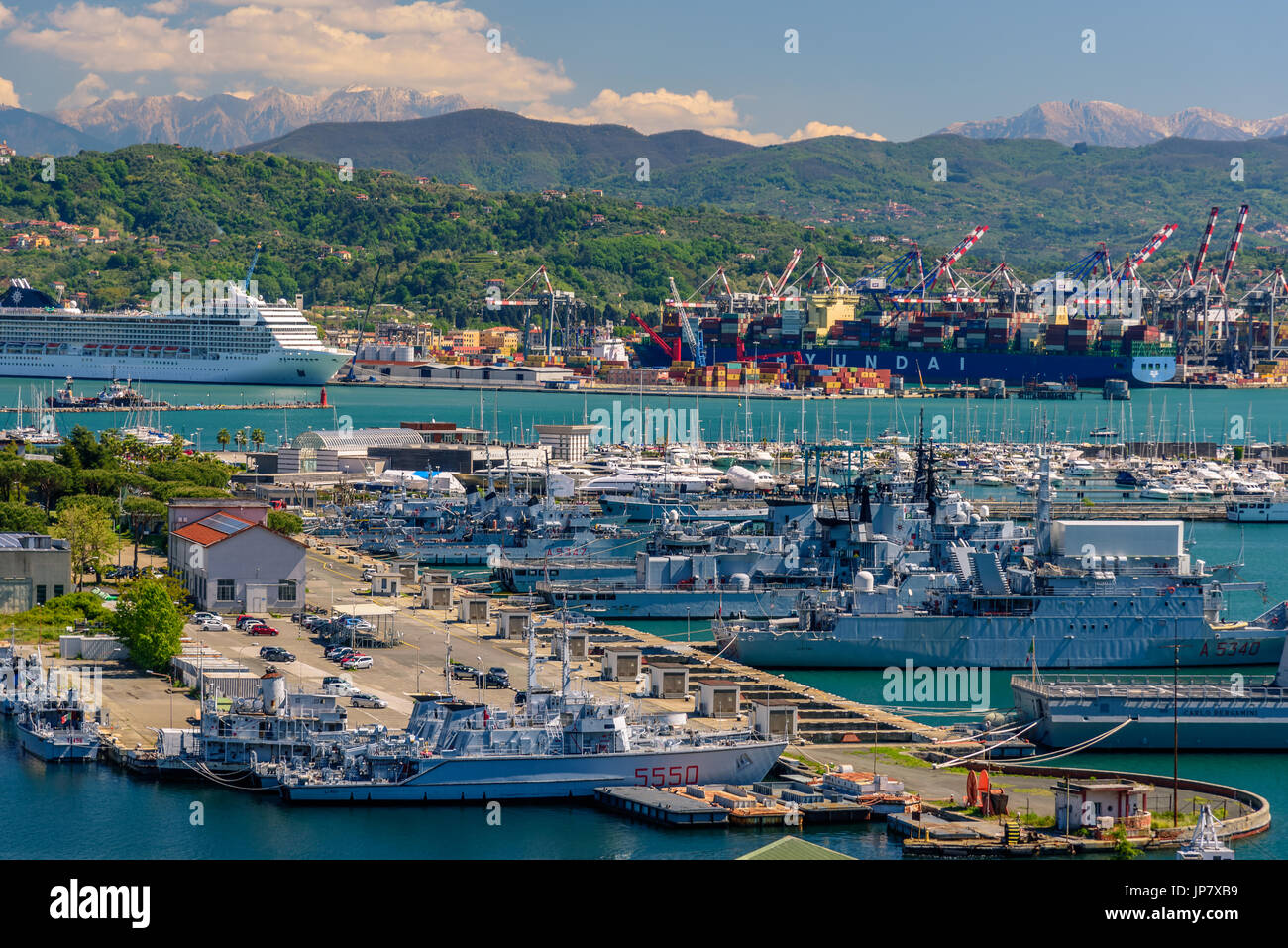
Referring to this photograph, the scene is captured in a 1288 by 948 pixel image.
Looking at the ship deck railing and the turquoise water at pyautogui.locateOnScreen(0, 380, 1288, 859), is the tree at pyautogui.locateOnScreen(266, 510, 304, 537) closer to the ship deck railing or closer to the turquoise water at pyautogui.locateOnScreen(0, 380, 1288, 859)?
the turquoise water at pyautogui.locateOnScreen(0, 380, 1288, 859)

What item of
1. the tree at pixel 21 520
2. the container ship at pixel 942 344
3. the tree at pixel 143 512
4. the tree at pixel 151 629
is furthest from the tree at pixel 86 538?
the container ship at pixel 942 344

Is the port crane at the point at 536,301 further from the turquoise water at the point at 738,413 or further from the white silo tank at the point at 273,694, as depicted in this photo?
the white silo tank at the point at 273,694

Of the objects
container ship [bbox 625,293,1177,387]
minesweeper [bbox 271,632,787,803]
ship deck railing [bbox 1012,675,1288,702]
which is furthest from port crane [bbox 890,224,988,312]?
minesweeper [bbox 271,632,787,803]

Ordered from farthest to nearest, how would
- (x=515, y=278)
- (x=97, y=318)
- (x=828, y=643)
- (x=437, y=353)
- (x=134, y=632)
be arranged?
(x=515, y=278), (x=437, y=353), (x=97, y=318), (x=828, y=643), (x=134, y=632)

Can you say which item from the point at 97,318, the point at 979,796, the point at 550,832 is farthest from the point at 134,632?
the point at 97,318

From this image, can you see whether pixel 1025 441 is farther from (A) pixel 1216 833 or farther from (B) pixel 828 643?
(A) pixel 1216 833

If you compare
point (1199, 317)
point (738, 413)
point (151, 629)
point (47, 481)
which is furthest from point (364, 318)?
point (151, 629)
